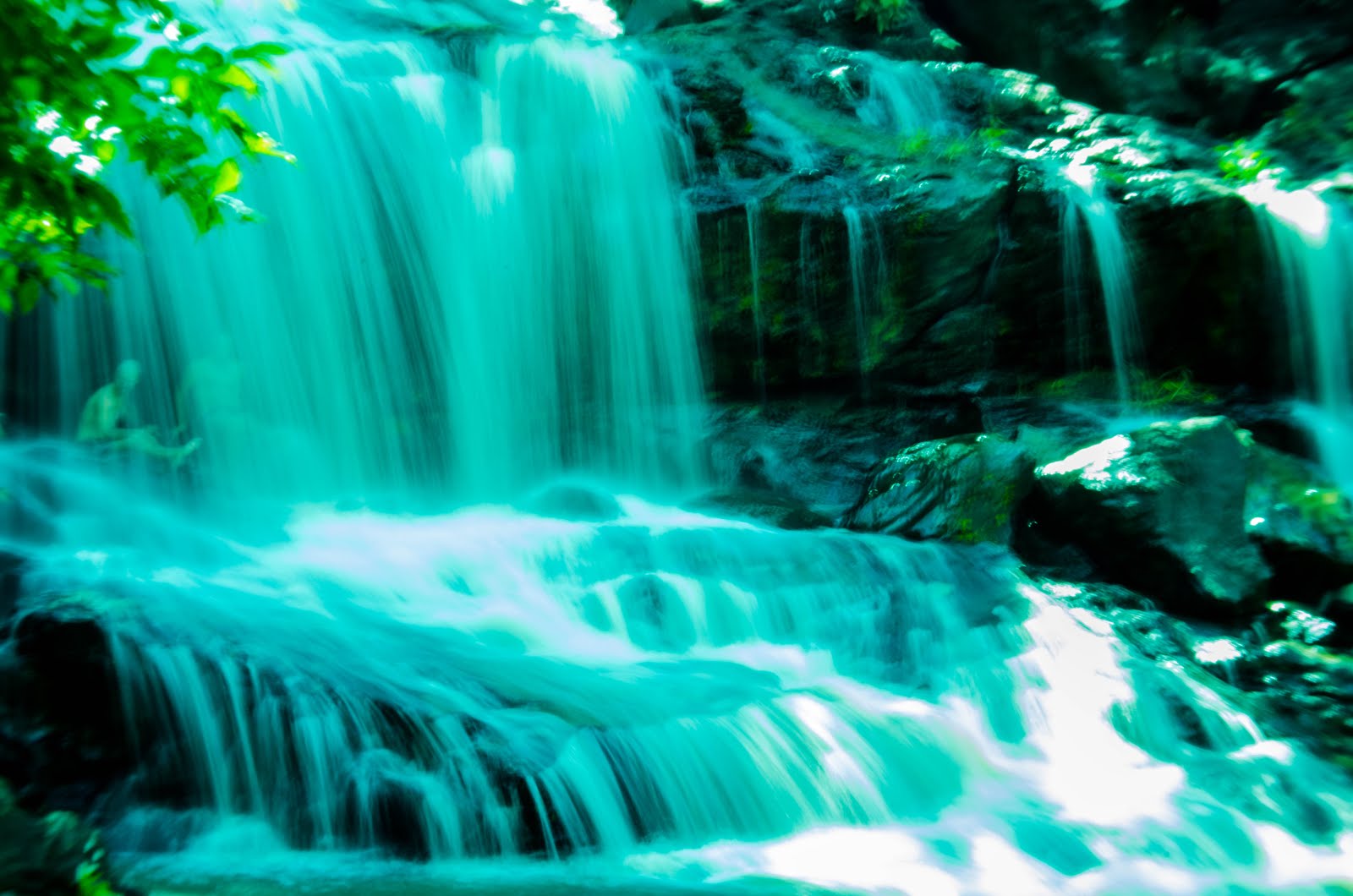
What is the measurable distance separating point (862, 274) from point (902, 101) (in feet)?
13.8

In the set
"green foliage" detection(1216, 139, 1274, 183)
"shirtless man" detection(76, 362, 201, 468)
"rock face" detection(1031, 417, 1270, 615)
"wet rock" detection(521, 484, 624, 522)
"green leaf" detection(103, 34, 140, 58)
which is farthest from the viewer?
"green foliage" detection(1216, 139, 1274, 183)

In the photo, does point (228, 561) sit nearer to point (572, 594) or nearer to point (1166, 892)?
point (572, 594)

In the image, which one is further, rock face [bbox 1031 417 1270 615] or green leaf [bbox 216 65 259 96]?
rock face [bbox 1031 417 1270 615]

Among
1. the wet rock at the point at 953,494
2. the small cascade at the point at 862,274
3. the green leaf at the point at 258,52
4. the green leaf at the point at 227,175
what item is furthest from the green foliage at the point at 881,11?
the green leaf at the point at 227,175

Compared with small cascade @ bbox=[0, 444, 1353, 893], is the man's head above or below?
above

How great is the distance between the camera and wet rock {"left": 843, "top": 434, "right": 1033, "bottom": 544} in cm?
742

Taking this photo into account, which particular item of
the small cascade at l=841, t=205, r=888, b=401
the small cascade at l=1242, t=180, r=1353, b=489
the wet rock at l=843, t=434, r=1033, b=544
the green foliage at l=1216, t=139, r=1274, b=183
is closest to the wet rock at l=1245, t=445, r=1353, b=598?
the wet rock at l=843, t=434, r=1033, b=544

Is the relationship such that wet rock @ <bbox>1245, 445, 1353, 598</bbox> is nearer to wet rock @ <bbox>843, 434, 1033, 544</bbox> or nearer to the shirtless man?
wet rock @ <bbox>843, 434, 1033, 544</bbox>

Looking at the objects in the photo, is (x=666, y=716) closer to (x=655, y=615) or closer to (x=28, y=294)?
(x=655, y=615)

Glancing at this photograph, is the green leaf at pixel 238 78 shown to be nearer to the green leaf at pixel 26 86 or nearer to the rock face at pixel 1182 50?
the green leaf at pixel 26 86

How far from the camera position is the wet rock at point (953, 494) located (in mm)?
7422

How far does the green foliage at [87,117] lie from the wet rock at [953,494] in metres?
5.91

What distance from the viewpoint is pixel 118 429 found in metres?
7.77

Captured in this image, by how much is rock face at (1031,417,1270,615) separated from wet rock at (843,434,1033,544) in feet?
1.20
